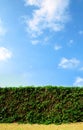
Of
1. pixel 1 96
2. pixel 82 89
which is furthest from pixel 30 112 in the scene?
pixel 82 89

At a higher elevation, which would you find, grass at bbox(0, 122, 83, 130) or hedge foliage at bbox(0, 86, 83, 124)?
hedge foliage at bbox(0, 86, 83, 124)

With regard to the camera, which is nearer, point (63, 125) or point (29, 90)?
point (63, 125)

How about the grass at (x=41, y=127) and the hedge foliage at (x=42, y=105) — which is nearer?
the grass at (x=41, y=127)

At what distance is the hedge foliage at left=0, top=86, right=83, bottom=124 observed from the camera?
88.4 feet

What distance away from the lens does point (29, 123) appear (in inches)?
1051

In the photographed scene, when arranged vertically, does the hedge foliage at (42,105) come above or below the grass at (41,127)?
above

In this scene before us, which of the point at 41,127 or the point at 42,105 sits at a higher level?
the point at 42,105

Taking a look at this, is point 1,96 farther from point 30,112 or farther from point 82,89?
point 82,89

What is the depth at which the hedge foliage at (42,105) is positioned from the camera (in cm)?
2694

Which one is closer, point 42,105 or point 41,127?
point 41,127

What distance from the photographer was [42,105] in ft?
89.4

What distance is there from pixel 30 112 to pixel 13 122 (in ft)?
4.84

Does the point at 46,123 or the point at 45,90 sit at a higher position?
the point at 45,90

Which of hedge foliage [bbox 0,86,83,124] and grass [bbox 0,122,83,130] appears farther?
hedge foliage [bbox 0,86,83,124]
